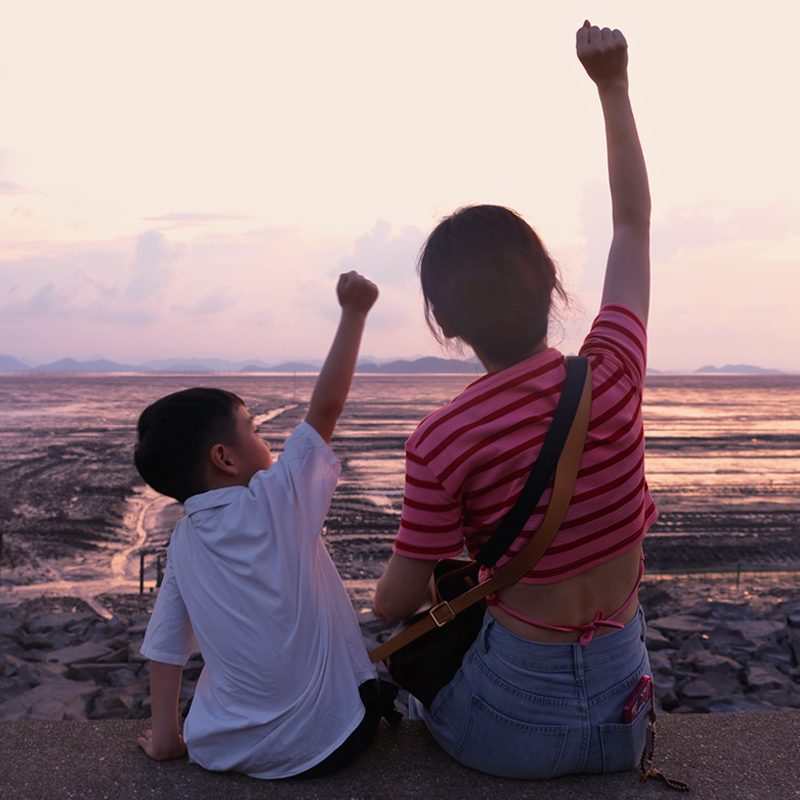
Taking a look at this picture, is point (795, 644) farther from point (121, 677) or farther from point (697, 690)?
point (121, 677)

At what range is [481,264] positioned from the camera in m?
1.42

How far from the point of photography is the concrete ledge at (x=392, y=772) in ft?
5.73

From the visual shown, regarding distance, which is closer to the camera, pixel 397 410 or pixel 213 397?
pixel 213 397

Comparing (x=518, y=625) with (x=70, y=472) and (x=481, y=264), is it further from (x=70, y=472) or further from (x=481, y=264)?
(x=70, y=472)

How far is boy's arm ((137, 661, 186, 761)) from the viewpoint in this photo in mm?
1850

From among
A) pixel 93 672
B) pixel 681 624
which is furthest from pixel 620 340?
pixel 681 624

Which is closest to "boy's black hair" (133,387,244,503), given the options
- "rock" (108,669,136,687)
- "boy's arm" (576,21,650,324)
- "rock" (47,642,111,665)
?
"boy's arm" (576,21,650,324)

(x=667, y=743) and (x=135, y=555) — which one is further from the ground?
(x=667, y=743)

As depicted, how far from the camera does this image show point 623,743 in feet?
5.58

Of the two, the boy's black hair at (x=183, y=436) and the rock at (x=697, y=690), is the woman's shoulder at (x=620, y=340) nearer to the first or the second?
the boy's black hair at (x=183, y=436)

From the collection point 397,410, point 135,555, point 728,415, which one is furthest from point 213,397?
point 728,415

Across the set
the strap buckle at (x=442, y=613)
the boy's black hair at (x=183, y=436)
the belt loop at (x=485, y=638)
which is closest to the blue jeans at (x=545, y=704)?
the belt loop at (x=485, y=638)

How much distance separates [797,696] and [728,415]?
1309 inches

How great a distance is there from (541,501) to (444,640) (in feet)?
1.61
